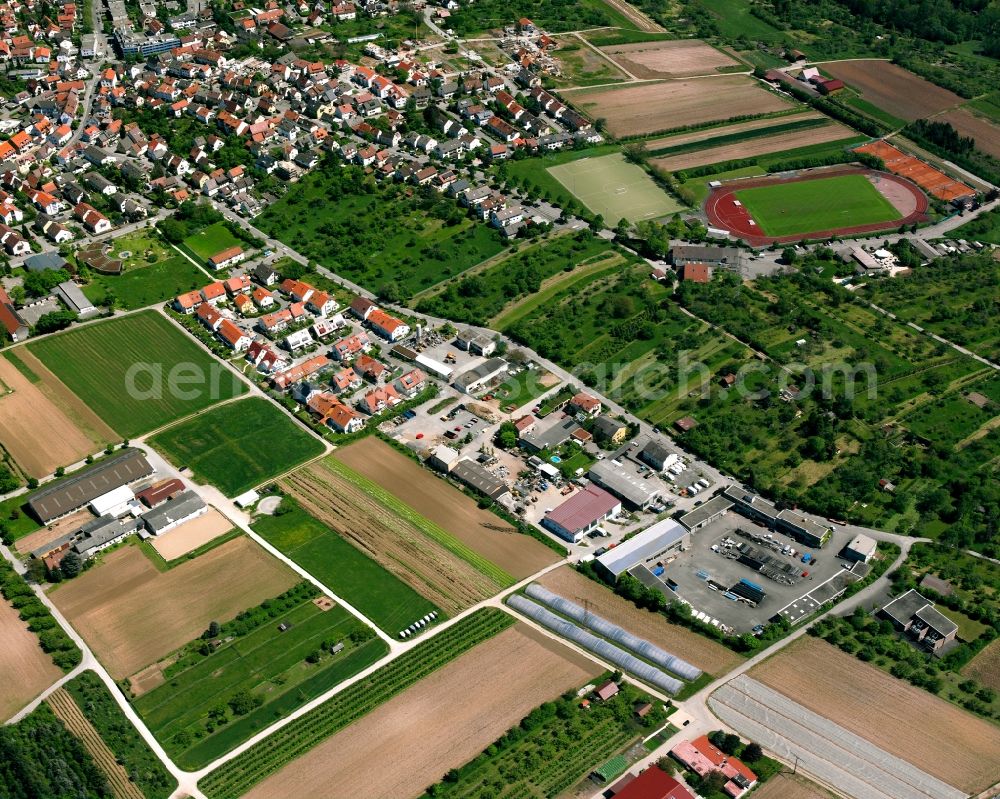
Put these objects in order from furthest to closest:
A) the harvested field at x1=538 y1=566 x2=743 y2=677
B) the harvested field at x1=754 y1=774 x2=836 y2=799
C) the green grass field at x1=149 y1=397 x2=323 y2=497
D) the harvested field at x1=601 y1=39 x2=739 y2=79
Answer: the harvested field at x1=601 y1=39 x2=739 y2=79 → the green grass field at x1=149 y1=397 x2=323 y2=497 → the harvested field at x1=538 y1=566 x2=743 y2=677 → the harvested field at x1=754 y1=774 x2=836 y2=799

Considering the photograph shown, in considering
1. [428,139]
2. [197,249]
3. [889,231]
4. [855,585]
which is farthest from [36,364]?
[889,231]

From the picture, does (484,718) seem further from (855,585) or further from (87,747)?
(855,585)

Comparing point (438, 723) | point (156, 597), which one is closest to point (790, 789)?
point (438, 723)

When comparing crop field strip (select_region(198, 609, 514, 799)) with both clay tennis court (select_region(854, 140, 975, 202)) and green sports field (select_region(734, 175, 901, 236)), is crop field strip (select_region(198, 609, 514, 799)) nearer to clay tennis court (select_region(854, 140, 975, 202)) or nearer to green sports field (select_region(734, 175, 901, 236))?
green sports field (select_region(734, 175, 901, 236))

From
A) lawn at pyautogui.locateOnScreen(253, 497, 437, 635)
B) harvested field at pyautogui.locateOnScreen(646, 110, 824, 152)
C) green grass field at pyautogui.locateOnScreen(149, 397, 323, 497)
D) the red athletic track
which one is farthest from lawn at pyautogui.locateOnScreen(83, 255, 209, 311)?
harvested field at pyautogui.locateOnScreen(646, 110, 824, 152)

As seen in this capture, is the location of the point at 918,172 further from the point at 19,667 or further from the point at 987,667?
the point at 19,667

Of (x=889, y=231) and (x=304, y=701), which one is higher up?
(x=889, y=231)
